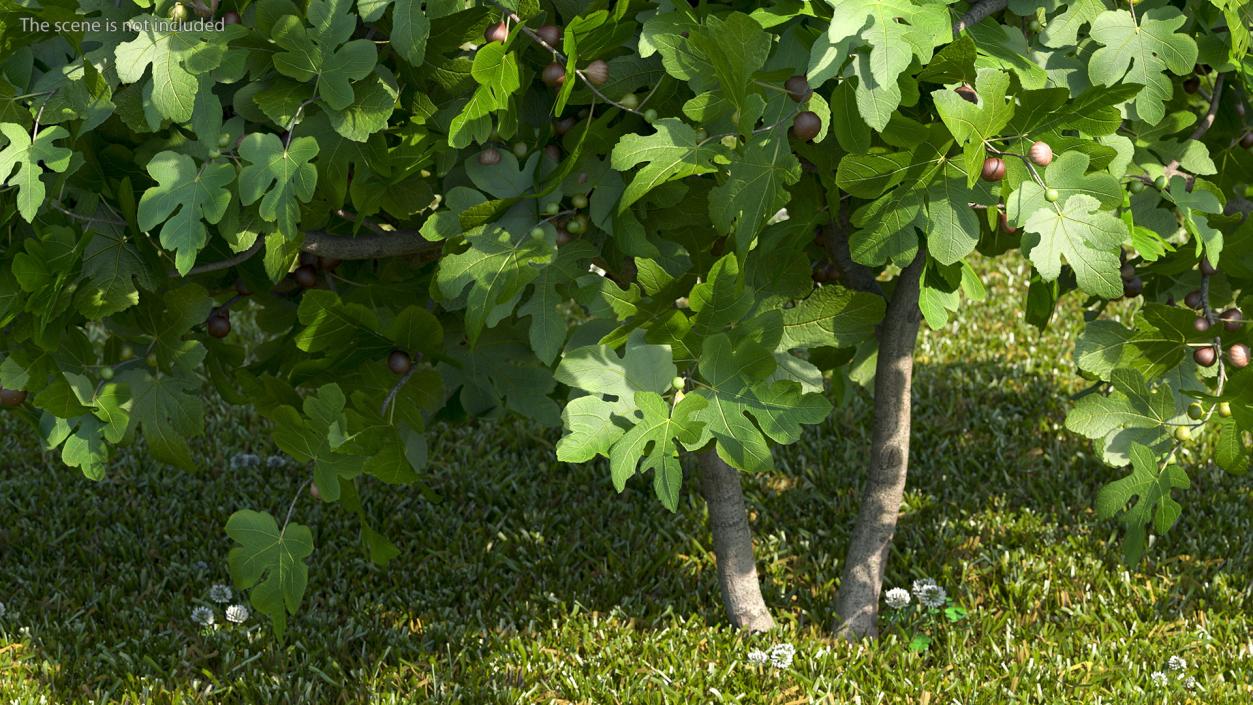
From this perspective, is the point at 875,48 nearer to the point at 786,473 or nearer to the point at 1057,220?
the point at 1057,220

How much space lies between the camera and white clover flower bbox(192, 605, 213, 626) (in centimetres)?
395

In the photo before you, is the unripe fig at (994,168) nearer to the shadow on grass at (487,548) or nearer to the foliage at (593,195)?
the foliage at (593,195)

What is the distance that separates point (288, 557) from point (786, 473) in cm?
268

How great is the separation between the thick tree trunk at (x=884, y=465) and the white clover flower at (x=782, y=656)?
0.27 meters

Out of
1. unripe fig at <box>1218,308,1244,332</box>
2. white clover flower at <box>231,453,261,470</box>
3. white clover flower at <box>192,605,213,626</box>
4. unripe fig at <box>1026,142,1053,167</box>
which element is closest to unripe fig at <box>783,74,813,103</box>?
unripe fig at <box>1026,142,1053,167</box>

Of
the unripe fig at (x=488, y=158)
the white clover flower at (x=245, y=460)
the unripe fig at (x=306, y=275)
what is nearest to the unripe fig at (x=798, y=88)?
the unripe fig at (x=488, y=158)

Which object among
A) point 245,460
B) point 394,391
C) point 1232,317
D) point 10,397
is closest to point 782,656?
point 394,391

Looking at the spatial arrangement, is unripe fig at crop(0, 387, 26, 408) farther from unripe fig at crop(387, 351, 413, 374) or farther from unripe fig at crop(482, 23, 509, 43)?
unripe fig at crop(482, 23, 509, 43)

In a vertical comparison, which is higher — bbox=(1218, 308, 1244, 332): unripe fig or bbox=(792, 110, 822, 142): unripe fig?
bbox=(792, 110, 822, 142): unripe fig

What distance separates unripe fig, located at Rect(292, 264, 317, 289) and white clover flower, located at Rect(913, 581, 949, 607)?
2.11 m

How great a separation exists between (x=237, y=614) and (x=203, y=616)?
160mm

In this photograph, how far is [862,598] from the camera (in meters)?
3.78

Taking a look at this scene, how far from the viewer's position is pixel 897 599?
3854 millimetres

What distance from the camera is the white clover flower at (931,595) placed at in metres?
3.87
